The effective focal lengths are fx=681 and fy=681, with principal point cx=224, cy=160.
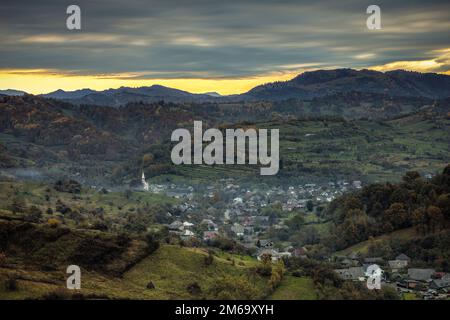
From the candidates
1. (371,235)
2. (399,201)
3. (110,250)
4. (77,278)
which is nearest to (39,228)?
(110,250)

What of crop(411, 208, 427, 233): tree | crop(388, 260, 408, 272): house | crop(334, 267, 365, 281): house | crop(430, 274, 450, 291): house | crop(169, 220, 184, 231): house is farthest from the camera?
crop(169, 220, 184, 231): house

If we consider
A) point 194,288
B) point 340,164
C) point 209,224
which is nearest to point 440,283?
point 194,288

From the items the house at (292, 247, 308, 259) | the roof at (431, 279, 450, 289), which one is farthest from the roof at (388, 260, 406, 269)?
the house at (292, 247, 308, 259)

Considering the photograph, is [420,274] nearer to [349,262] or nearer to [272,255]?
[349,262]

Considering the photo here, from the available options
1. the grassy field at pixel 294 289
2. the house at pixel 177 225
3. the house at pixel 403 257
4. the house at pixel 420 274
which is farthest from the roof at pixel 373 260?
the house at pixel 177 225

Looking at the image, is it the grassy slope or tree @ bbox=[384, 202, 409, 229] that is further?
tree @ bbox=[384, 202, 409, 229]

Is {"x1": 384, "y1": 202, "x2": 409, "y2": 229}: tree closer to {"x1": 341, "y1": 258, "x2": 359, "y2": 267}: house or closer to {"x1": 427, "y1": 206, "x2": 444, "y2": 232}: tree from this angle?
{"x1": 427, "y1": 206, "x2": 444, "y2": 232}: tree
